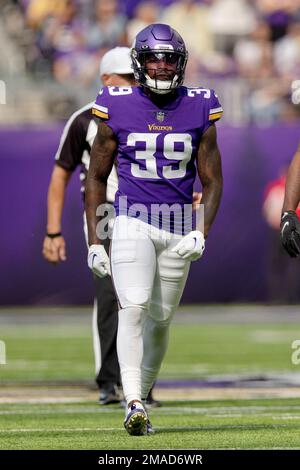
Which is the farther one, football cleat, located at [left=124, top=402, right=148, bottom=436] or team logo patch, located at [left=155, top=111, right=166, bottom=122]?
team logo patch, located at [left=155, top=111, right=166, bottom=122]

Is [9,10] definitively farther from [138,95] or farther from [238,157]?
[138,95]

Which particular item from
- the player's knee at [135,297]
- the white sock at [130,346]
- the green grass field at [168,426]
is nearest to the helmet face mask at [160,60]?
the player's knee at [135,297]

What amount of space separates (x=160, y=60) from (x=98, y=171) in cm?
55

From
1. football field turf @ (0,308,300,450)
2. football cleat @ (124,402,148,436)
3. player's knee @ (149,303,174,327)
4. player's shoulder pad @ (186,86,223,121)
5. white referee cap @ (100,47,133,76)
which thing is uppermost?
white referee cap @ (100,47,133,76)

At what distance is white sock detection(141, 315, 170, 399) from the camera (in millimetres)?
5407

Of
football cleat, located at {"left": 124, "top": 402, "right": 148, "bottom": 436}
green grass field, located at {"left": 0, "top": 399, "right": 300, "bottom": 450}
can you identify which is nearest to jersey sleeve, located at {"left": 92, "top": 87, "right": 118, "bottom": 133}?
football cleat, located at {"left": 124, "top": 402, "right": 148, "bottom": 436}

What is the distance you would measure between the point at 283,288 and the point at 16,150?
3514 mm

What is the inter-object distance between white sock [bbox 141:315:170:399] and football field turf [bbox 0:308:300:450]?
0.24 meters

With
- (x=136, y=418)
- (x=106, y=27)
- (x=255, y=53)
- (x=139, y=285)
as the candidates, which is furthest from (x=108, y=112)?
(x=106, y=27)

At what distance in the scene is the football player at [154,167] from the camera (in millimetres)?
5191

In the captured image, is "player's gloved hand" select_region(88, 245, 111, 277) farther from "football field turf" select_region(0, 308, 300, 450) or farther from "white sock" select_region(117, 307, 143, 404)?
"football field turf" select_region(0, 308, 300, 450)

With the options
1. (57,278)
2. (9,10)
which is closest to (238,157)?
(57,278)

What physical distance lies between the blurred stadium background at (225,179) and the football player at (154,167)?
3133mm
